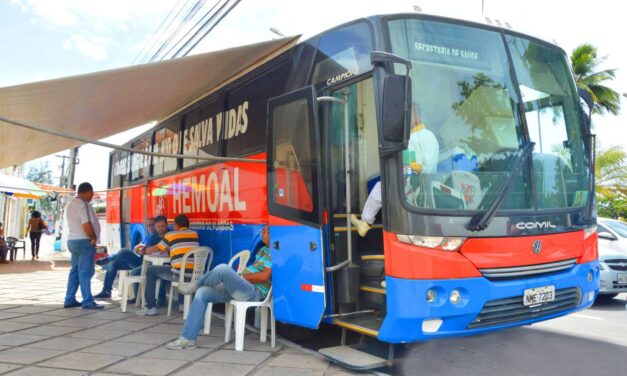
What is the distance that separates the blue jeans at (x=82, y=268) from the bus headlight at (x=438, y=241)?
229 inches

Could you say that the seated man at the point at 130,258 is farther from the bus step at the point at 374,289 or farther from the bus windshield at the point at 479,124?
the bus windshield at the point at 479,124

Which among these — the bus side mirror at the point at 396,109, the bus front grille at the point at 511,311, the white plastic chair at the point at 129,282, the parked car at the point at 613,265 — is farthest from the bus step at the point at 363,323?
the parked car at the point at 613,265

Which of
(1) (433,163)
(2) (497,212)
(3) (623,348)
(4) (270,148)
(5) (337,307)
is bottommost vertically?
(3) (623,348)

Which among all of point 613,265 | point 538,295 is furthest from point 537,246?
point 613,265

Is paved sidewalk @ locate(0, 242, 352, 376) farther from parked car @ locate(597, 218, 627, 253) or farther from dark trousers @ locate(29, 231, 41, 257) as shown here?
dark trousers @ locate(29, 231, 41, 257)

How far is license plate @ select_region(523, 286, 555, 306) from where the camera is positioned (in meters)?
4.43

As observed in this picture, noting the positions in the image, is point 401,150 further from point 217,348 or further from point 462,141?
point 217,348

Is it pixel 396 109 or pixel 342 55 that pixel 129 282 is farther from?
pixel 396 109

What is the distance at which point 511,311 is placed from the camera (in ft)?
14.5

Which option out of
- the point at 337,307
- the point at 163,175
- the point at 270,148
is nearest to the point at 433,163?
the point at 337,307

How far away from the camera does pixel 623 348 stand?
5.75 meters

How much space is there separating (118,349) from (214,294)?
1.17 metres

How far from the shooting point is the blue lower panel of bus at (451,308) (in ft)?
13.6

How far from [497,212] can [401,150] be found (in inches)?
39.1
